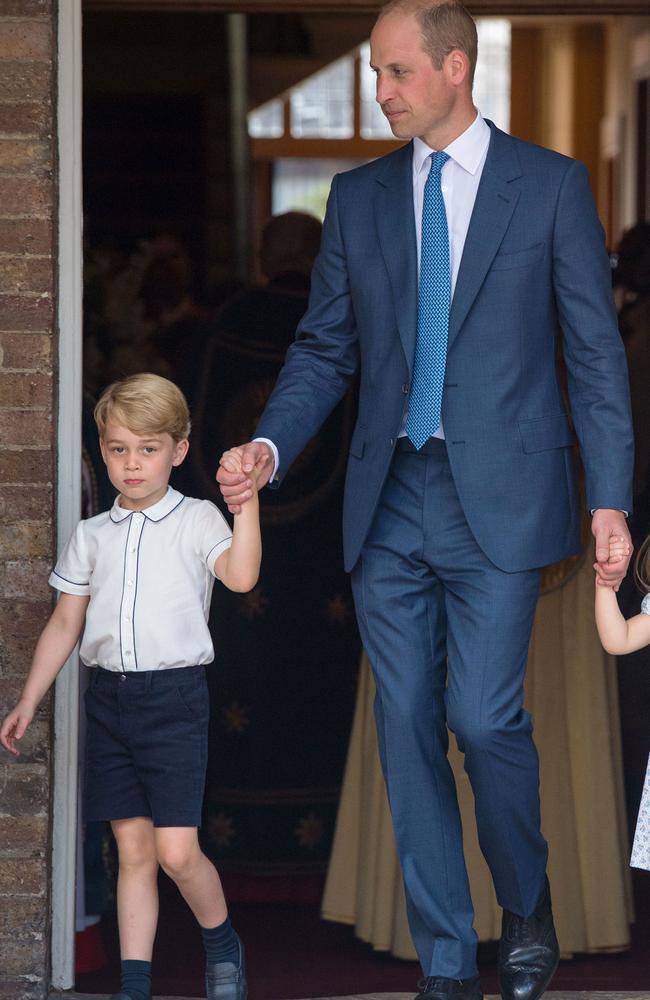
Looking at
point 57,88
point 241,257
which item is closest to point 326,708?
point 57,88

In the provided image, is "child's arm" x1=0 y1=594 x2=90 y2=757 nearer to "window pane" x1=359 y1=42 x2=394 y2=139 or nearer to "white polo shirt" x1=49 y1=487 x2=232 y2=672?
"white polo shirt" x1=49 y1=487 x2=232 y2=672

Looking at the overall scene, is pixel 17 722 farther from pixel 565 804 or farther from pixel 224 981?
pixel 565 804

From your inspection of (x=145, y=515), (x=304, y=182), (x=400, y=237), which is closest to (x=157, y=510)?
(x=145, y=515)

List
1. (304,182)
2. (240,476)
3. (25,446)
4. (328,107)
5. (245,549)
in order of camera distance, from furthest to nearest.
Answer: (304,182)
(328,107)
(25,446)
(245,549)
(240,476)

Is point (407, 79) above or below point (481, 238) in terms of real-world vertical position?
above

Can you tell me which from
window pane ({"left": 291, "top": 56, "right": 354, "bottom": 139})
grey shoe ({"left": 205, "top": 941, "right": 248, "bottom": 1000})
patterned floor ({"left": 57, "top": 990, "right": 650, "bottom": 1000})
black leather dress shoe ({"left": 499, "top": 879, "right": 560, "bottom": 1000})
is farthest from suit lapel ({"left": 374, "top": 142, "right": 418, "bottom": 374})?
window pane ({"left": 291, "top": 56, "right": 354, "bottom": 139})

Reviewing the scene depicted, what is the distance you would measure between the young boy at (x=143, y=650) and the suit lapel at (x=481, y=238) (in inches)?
21.2

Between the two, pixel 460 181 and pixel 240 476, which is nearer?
pixel 240 476

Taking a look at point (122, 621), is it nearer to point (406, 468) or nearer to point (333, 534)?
point (406, 468)

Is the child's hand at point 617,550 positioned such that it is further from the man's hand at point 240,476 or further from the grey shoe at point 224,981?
the grey shoe at point 224,981

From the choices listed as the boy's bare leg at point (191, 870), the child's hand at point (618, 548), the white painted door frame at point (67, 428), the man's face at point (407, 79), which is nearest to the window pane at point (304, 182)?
the white painted door frame at point (67, 428)

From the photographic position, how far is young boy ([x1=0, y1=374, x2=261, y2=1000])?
2947mm

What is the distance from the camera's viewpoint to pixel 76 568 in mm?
3033

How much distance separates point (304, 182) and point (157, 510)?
15597 millimetres
